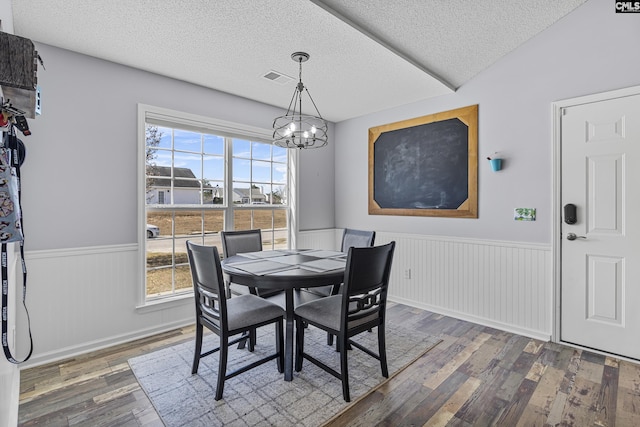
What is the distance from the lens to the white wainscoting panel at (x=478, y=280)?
118 inches

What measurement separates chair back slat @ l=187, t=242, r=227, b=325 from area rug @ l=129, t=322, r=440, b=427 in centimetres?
47

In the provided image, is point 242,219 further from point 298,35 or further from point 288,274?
point 298,35

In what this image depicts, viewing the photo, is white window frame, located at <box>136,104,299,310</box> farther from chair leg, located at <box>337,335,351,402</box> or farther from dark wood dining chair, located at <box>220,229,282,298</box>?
chair leg, located at <box>337,335,351,402</box>

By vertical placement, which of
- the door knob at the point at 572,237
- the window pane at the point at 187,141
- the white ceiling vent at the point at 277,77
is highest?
the white ceiling vent at the point at 277,77

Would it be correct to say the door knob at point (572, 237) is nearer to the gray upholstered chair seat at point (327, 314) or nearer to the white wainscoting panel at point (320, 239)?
the gray upholstered chair seat at point (327, 314)

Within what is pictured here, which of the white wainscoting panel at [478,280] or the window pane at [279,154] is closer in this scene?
the white wainscoting panel at [478,280]

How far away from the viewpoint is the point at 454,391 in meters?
2.16

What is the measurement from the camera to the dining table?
6.85 ft

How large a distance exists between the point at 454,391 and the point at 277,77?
9.99ft

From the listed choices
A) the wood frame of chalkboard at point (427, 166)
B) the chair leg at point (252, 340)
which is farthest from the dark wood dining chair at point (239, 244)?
the wood frame of chalkboard at point (427, 166)

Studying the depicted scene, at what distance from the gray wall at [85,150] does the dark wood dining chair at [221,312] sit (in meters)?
1.17

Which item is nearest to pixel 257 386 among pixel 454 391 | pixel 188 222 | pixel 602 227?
pixel 454 391

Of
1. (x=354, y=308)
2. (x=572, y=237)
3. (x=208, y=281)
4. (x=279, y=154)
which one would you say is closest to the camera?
(x=208, y=281)

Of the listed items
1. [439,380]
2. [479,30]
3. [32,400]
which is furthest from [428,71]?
[32,400]
